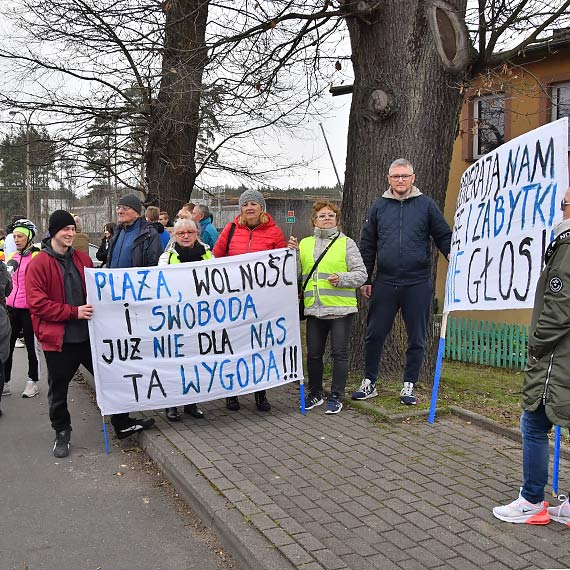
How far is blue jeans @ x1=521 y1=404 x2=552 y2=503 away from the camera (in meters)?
3.61

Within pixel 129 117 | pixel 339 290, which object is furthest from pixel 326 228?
pixel 129 117

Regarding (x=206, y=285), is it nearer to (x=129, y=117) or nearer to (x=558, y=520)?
(x=558, y=520)

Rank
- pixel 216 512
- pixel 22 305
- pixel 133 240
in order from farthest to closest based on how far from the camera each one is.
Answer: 1. pixel 22 305
2. pixel 133 240
3. pixel 216 512

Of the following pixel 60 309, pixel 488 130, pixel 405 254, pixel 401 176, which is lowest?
pixel 60 309

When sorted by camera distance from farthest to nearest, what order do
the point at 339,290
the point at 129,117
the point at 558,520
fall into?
the point at 129,117 < the point at 339,290 < the point at 558,520

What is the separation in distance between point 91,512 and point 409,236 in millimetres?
3346

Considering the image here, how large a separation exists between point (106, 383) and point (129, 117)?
8.27m

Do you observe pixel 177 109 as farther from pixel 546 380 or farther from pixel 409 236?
pixel 546 380

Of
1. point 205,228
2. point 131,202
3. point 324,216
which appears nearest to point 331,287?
point 324,216

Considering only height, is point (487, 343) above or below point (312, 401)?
below

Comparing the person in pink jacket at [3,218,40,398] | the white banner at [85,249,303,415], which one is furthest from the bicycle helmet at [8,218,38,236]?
the white banner at [85,249,303,415]

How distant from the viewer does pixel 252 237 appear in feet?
20.3

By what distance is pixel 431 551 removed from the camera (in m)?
3.45

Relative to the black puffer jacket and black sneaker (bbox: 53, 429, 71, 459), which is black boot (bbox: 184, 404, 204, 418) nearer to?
black sneaker (bbox: 53, 429, 71, 459)
